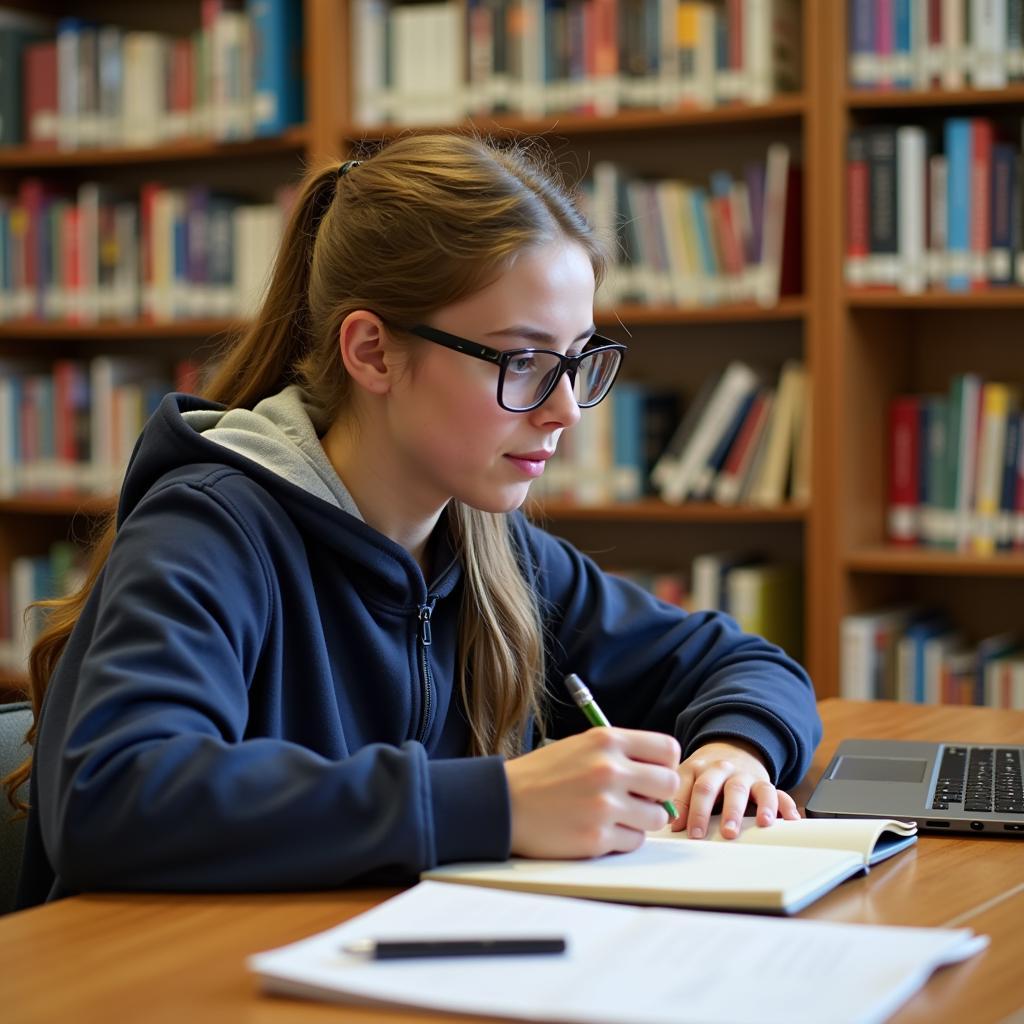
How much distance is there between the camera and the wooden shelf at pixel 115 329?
3404mm

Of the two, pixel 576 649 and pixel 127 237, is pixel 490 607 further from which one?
pixel 127 237

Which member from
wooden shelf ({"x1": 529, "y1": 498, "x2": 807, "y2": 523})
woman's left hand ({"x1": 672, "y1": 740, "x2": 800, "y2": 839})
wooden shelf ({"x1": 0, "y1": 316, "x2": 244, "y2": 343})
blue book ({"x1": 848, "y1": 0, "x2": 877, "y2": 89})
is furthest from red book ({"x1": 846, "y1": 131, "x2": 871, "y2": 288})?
woman's left hand ({"x1": 672, "y1": 740, "x2": 800, "y2": 839})

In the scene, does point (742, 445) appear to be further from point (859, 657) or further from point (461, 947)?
point (461, 947)

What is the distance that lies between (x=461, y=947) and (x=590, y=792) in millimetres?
215

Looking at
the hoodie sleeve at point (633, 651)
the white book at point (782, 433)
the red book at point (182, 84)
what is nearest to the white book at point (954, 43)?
the white book at point (782, 433)

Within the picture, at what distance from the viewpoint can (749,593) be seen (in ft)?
9.77

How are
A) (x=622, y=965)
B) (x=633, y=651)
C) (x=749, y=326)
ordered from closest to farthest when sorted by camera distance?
(x=622, y=965), (x=633, y=651), (x=749, y=326)

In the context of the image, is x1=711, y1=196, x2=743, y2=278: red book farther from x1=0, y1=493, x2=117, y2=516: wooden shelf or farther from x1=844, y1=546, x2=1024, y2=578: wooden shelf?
x1=0, y1=493, x2=117, y2=516: wooden shelf

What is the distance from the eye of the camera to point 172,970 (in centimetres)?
85

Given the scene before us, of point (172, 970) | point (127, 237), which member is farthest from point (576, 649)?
point (127, 237)

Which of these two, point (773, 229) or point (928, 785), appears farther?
point (773, 229)

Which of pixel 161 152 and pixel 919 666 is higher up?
pixel 161 152

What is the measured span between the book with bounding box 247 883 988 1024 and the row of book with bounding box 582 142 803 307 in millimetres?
2123

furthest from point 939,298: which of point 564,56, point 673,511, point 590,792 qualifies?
point 590,792
